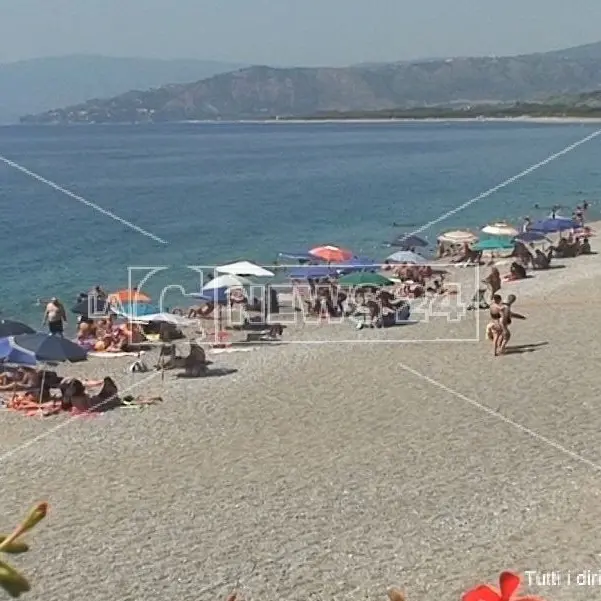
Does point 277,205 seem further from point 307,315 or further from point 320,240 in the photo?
point 307,315

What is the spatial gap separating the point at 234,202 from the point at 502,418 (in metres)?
48.4

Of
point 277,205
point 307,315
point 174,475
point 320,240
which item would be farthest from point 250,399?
point 277,205

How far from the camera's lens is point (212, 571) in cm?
851

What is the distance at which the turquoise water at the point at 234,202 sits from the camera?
120ft

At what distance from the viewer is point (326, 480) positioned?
34.8 ft

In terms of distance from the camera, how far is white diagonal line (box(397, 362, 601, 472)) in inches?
428

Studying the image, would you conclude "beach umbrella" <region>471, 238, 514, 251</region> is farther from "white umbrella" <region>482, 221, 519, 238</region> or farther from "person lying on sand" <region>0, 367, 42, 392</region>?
"person lying on sand" <region>0, 367, 42, 392</region>

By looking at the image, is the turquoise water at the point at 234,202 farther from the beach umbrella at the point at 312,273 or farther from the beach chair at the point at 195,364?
the beach chair at the point at 195,364

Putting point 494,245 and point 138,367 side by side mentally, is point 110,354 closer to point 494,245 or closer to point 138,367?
point 138,367

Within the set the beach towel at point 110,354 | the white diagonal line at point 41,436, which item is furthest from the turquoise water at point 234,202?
the white diagonal line at point 41,436

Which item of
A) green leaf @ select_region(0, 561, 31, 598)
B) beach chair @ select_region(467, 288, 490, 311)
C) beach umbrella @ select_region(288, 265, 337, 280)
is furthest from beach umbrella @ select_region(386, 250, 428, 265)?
green leaf @ select_region(0, 561, 31, 598)

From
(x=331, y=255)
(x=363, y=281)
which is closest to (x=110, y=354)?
(x=363, y=281)

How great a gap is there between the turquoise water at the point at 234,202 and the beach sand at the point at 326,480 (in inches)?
486

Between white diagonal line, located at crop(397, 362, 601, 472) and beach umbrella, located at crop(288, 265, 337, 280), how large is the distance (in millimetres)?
8827
